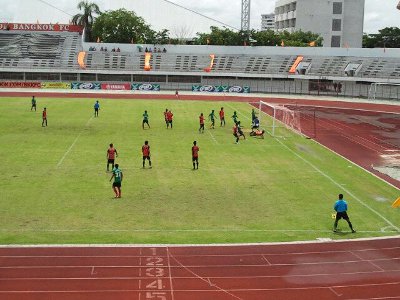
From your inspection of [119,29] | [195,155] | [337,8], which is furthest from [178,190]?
[337,8]

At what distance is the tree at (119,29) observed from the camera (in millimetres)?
117438

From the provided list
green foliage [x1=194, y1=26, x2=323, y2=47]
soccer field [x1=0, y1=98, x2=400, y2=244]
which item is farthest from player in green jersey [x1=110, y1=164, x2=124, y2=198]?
green foliage [x1=194, y1=26, x2=323, y2=47]

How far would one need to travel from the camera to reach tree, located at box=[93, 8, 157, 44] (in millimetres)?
117438

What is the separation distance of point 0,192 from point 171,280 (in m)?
11.3

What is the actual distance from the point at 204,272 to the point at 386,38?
126691 millimetres

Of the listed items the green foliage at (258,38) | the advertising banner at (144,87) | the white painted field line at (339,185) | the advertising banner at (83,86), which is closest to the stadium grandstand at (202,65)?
the advertising banner at (144,87)

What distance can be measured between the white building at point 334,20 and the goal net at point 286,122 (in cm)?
6710

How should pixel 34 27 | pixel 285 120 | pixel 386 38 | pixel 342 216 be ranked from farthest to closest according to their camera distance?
pixel 386 38 < pixel 34 27 < pixel 285 120 < pixel 342 216

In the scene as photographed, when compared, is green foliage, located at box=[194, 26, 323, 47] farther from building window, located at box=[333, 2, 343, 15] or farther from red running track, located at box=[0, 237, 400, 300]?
red running track, located at box=[0, 237, 400, 300]

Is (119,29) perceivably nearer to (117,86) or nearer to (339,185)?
(117,86)

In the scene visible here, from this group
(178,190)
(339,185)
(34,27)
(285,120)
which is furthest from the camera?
(34,27)

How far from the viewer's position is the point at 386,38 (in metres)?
132

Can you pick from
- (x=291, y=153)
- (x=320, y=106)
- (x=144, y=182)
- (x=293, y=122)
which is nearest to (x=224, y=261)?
(x=144, y=182)

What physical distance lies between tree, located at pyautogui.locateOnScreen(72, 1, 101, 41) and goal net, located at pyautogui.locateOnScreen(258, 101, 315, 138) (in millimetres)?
67258
